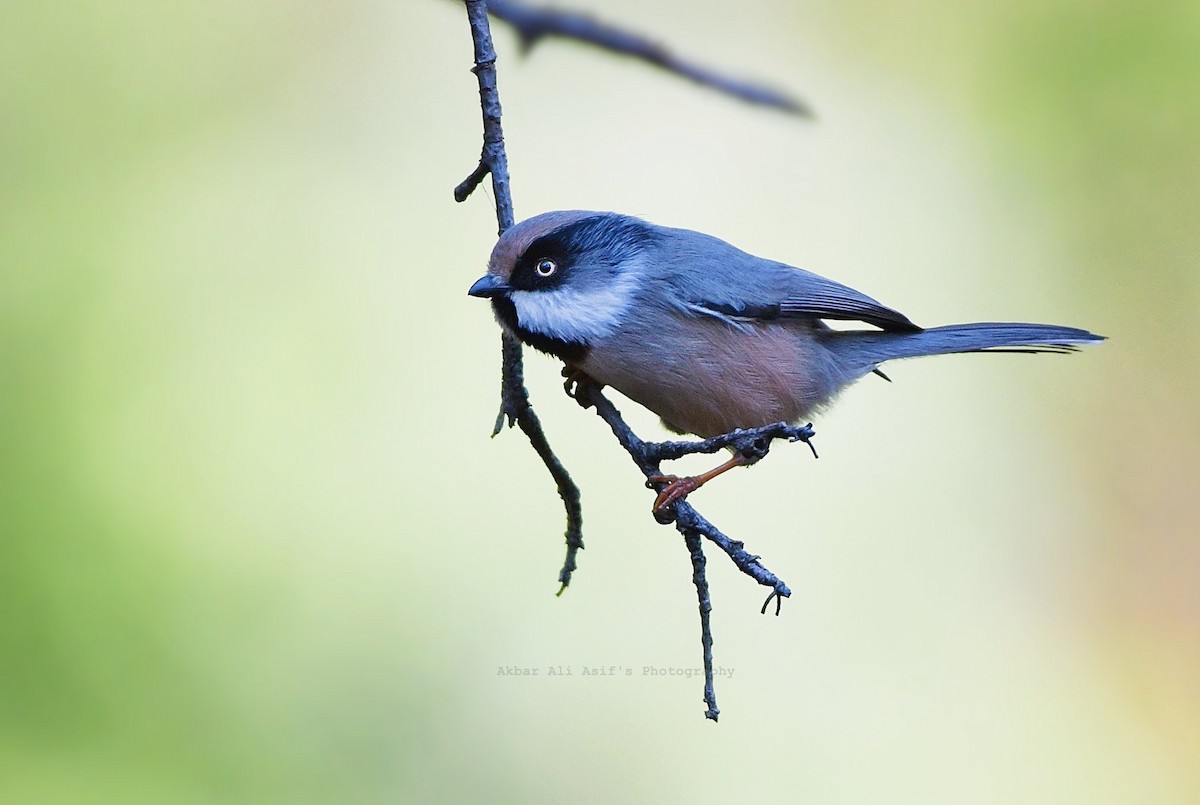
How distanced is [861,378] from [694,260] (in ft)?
1.34

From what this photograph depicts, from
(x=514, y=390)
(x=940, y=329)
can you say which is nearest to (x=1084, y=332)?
(x=940, y=329)

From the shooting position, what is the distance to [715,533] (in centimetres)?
126

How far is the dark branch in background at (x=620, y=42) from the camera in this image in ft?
6.55

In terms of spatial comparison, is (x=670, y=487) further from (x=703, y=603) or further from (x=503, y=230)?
(x=503, y=230)

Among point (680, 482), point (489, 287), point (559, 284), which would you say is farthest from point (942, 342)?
point (489, 287)

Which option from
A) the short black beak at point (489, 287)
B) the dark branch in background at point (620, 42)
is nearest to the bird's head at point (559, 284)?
the short black beak at point (489, 287)

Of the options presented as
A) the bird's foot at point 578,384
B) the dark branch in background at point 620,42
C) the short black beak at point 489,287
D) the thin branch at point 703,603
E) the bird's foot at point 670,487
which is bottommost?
the thin branch at point 703,603

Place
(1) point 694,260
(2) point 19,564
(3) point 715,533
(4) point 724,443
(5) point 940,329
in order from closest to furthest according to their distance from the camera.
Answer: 1. (4) point 724,443
2. (3) point 715,533
3. (1) point 694,260
4. (5) point 940,329
5. (2) point 19,564

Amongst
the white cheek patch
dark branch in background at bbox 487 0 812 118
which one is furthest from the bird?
dark branch in background at bbox 487 0 812 118

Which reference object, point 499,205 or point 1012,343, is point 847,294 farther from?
point 499,205

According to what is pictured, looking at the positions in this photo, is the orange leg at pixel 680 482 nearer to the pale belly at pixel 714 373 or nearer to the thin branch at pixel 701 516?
the thin branch at pixel 701 516

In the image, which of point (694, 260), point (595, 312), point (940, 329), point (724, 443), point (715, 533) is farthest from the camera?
point (940, 329)

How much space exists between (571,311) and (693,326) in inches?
8.0

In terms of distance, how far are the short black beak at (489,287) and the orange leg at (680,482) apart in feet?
1.15
